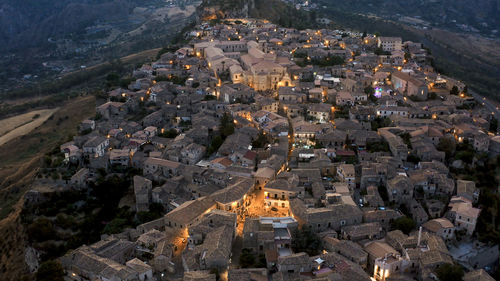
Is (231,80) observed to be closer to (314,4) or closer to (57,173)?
(57,173)

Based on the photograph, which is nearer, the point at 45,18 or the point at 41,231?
the point at 41,231

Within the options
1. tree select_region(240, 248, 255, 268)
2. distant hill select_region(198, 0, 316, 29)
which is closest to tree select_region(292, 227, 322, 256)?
tree select_region(240, 248, 255, 268)

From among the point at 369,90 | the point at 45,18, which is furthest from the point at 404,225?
the point at 45,18

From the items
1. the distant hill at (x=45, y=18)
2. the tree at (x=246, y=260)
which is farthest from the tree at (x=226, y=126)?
the distant hill at (x=45, y=18)

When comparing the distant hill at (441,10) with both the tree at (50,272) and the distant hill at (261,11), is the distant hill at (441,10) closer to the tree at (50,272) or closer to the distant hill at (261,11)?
the distant hill at (261,11)

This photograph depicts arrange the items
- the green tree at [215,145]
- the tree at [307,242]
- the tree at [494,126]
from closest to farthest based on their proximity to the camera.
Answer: the tree at [307,242] → the green tree at [215,145] → the tree at [494,126]

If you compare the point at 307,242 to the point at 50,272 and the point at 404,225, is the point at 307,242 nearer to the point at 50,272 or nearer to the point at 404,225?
the point at 404,225
